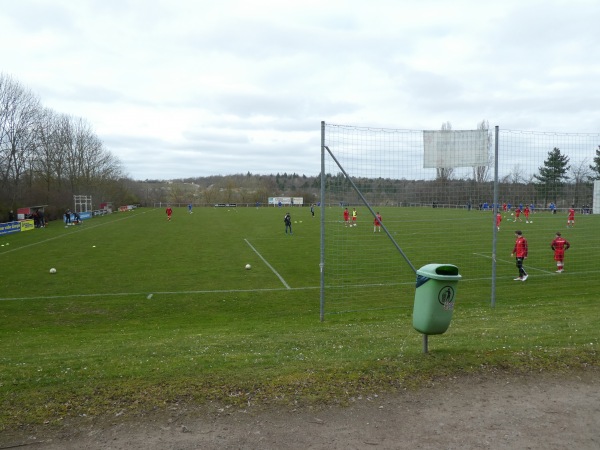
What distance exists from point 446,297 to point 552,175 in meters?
7.91

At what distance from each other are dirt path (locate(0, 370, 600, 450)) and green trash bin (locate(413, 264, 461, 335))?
34.9 inches

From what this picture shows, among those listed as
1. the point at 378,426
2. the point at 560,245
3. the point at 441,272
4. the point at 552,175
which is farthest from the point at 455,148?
the point at 560,245

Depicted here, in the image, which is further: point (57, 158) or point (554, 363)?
point (57, 158)

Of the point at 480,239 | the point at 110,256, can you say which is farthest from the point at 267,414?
the point at 480,239

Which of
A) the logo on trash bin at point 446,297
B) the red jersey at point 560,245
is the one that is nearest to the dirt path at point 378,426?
the logo on trash bin at point 446,297

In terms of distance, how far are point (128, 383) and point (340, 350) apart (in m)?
2.86

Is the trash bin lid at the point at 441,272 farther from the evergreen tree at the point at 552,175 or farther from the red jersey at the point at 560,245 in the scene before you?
the red jersey at the point at 560,245

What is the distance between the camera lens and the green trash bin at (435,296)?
549 centimetres

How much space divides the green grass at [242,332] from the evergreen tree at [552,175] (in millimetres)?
1714

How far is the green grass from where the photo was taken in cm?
501

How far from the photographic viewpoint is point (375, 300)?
13.9m

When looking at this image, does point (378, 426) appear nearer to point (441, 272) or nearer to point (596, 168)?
point (441, 272)

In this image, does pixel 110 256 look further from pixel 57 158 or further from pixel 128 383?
pixel 57 158

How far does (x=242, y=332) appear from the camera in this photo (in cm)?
975
